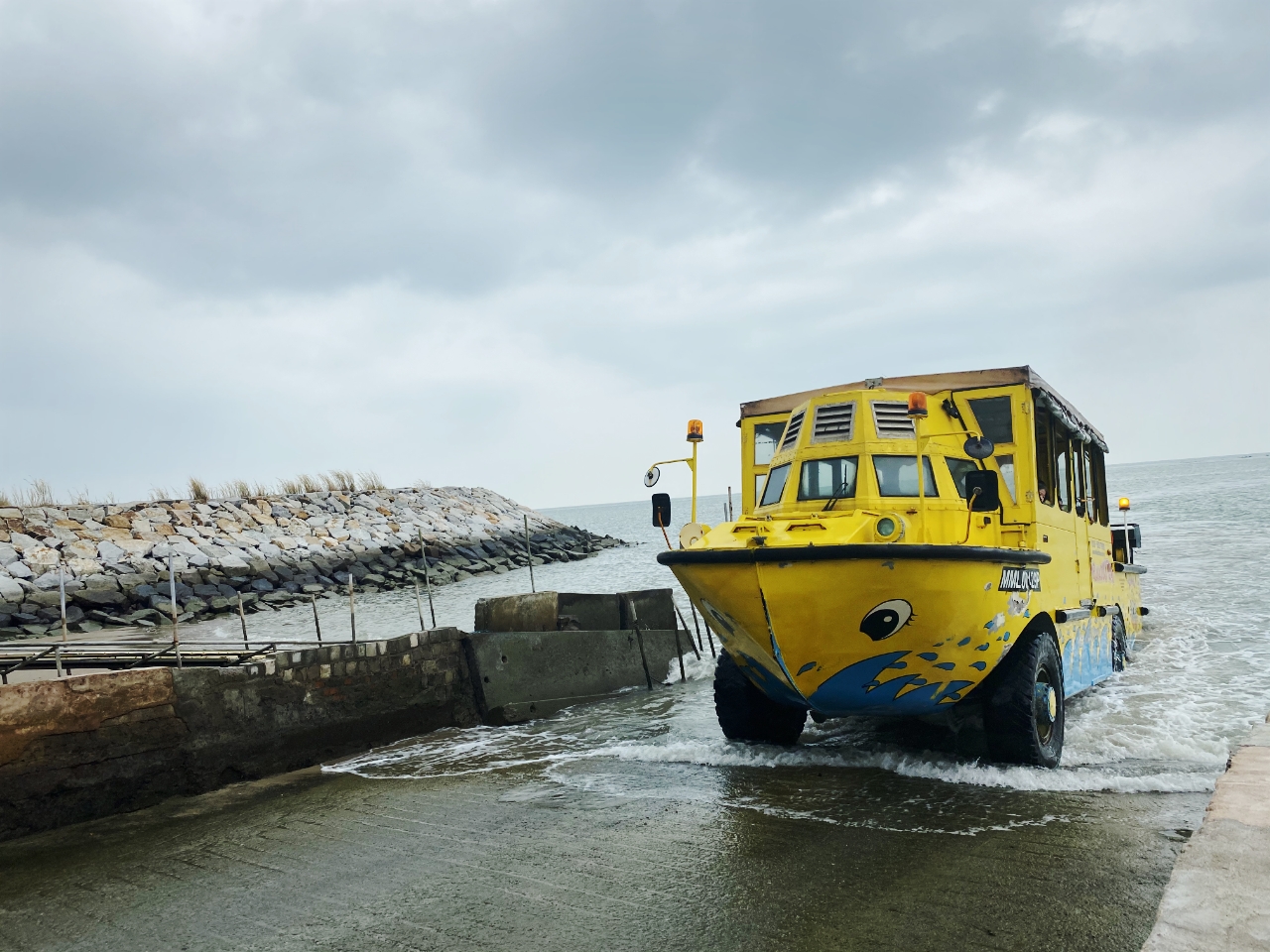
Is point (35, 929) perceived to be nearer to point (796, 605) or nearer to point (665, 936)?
point (665, 936)

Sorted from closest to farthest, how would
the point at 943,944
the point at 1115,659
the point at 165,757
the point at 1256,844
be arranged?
the point at 1256,844
the point at 943,944
the point at 165,757
the point at 1115,659

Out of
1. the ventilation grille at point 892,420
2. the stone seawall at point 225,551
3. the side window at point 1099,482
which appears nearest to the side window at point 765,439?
the ventilation grille at point 892,420

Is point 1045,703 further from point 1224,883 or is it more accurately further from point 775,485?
point 1224,883

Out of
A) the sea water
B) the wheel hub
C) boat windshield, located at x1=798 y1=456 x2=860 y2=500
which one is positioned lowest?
the sea water

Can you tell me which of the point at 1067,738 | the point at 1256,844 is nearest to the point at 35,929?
the point at 1256,844

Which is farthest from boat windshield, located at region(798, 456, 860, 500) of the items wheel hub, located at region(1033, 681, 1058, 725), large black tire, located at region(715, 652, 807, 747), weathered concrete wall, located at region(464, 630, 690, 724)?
weathered concrete wall, located at region(464, 630, 690, 724)

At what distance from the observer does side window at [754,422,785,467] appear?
27.0 feet

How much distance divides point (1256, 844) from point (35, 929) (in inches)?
203

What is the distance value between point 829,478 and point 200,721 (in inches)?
197

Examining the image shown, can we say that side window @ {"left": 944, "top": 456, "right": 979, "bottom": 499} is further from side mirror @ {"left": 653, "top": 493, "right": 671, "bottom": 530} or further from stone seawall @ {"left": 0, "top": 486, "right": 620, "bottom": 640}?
stone seawall @ {"left": 0, "top": 486, "right": 620, "bottom": 640}

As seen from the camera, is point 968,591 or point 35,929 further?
point 968,591

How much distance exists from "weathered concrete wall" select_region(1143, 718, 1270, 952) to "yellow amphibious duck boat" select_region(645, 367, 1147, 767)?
2152 mm

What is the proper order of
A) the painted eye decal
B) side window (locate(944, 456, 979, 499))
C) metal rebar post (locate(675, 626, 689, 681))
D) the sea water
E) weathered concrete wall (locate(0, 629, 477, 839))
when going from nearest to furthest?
the painted eye decal < weathered concrete wall (locate(0, 629, 477, 839)) < the sea water < side window (locate(944, 456, 979, 499)) < metal rebar post (locate(675, 626, 689, 681))

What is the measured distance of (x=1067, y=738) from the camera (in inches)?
321
